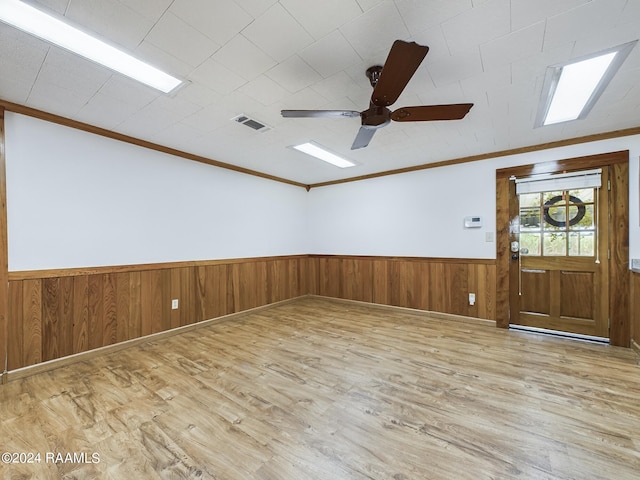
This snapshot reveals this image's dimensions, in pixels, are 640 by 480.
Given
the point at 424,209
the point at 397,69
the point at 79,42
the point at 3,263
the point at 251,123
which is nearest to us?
the point at 397,69

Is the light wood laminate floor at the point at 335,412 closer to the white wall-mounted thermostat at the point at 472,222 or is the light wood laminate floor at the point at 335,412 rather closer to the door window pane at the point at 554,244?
the door window pane at the point at 554,244

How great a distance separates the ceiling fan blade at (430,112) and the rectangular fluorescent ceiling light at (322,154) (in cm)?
159

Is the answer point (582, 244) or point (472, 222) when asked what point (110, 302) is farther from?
point (582, 244)

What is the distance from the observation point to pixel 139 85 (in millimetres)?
2100

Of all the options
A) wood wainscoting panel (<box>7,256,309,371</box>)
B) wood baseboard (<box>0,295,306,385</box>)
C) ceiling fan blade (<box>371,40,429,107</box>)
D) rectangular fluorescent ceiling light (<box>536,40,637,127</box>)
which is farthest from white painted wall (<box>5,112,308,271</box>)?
rectangular fluorescent ceiling light (<box>536,40,637,127</box>)

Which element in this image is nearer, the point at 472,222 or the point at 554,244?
the point at 554,244

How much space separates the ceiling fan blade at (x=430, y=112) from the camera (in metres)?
1.93

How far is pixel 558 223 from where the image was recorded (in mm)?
3428

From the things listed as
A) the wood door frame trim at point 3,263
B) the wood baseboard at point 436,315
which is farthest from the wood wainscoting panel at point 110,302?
the wood baseboard at point 436,315

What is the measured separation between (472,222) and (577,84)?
2032mm

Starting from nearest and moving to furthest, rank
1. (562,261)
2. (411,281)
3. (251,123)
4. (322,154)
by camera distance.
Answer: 1. (251,123)
2. (562,261)
3. (322,154)
4. (411,281)

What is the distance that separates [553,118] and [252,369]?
3914 mm

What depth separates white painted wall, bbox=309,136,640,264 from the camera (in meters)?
3.38

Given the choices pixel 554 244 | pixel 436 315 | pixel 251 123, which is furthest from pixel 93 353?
pixel 554 244
